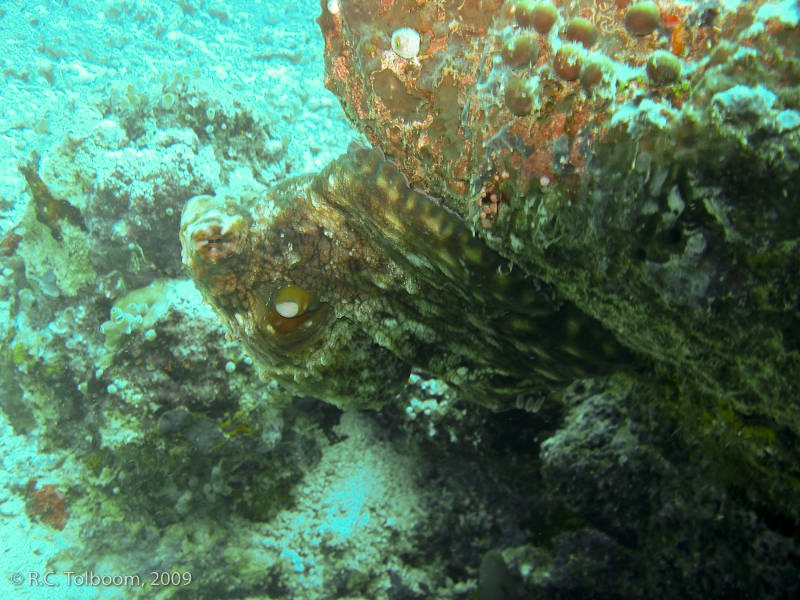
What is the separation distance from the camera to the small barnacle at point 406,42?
140cm

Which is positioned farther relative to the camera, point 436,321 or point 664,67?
point 436,321

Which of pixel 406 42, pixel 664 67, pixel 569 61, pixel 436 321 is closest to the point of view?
pixel 664 67

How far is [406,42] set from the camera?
1416 millimetres

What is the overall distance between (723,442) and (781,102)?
144 cm

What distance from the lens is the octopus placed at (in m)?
1.78

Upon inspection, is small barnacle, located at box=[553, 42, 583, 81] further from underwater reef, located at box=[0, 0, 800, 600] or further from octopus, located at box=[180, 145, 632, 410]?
octopus, located at box=[180, 145, 632, 410]

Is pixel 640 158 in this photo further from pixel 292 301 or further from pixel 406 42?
pixel 292 301

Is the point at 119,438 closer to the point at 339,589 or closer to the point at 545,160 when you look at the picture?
the point at 339,589

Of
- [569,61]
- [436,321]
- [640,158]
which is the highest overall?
[436,321]

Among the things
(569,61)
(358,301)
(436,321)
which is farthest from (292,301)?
(569,61)

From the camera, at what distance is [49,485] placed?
4.10 m

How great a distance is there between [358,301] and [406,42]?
1.18m

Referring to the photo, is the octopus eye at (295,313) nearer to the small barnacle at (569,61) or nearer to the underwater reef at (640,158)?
the underwater reef at (640,158)

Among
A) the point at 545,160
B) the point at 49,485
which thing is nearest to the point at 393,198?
the point at 545,160
